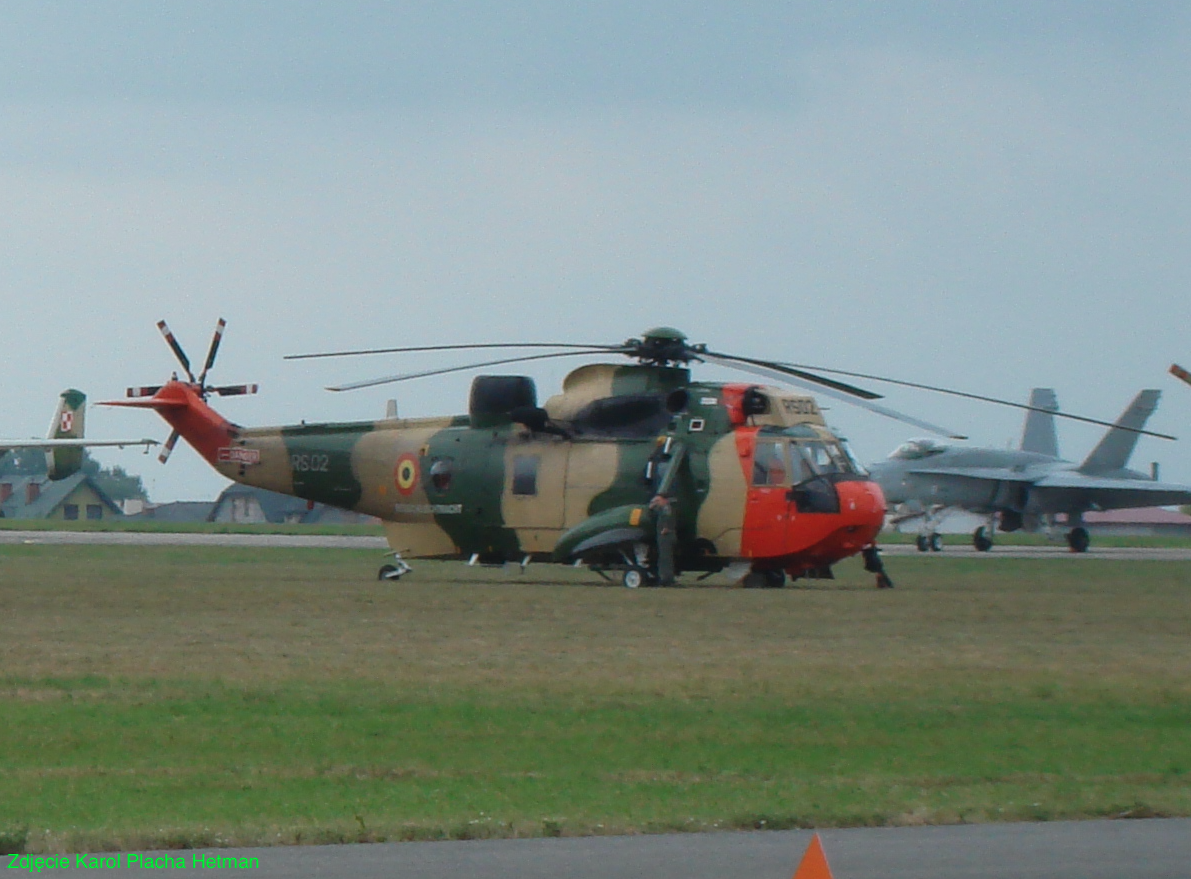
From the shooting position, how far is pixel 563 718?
12578 mm

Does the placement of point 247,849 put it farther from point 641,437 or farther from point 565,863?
point 641,437

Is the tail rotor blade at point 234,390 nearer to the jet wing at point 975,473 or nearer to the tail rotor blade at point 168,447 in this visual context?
the tail rotor blade at point 168,447

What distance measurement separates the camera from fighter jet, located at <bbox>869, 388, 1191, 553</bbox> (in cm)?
5803

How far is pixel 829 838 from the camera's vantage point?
27.9ft

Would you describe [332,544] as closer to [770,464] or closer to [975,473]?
[975,473]

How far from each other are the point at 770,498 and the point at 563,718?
16.4 m

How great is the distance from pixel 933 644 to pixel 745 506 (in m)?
10.5

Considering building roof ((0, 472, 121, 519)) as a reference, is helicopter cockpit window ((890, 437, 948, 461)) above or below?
above

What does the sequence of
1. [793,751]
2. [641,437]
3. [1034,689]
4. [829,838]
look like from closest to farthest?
[829,838] → [793,751] → [1034,689] → [641,437]

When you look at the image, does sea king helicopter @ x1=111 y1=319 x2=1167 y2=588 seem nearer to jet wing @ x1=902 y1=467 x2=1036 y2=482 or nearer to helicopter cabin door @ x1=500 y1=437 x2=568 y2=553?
helicopter cabin door @ x1=500 y1=437 x2=568 y2=553

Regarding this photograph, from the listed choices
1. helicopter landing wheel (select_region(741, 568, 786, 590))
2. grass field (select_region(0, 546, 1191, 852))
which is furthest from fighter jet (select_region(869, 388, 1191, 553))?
grass field (select_region(0, 546, 1191, 852))

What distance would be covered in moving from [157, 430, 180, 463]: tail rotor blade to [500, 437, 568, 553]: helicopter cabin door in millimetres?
7550

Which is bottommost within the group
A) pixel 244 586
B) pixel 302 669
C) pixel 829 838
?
pixel 244 586

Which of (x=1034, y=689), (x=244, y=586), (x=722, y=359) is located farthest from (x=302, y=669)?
(x=722, y=359)
